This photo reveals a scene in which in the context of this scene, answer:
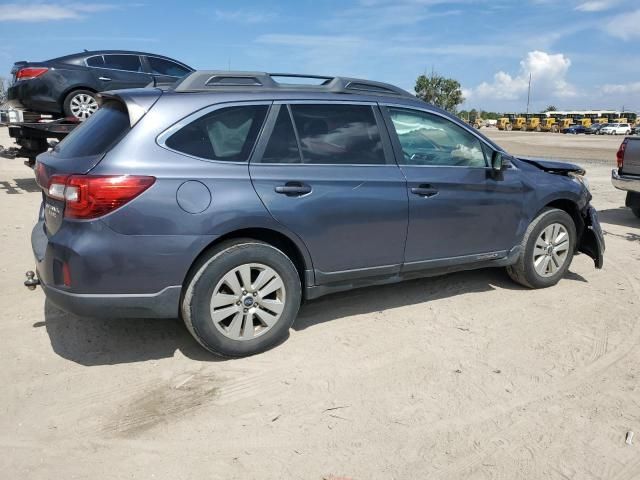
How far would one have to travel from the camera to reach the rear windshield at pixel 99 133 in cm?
334

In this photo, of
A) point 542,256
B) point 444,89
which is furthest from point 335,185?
point 444,89

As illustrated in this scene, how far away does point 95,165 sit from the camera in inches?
126

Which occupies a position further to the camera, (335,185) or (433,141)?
(433,141)

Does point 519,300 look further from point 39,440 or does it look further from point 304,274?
point 39,440

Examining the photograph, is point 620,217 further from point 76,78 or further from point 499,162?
point 76,78

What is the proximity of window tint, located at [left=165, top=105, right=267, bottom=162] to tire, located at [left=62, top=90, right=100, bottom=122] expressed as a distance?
7.31 m

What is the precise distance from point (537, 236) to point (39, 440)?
13.8 feet

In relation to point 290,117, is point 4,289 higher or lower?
lower

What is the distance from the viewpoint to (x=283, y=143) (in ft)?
12.3

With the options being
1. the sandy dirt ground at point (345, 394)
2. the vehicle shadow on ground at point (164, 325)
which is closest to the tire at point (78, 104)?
the sandy dirt ground at point (345, 394)

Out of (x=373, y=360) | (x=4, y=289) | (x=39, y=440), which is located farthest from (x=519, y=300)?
(x=4, y=289)

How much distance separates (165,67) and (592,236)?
8662mm

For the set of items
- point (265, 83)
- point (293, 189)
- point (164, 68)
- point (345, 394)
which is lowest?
point (345, 394)

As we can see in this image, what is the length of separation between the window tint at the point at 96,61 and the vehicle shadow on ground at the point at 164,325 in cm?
702
